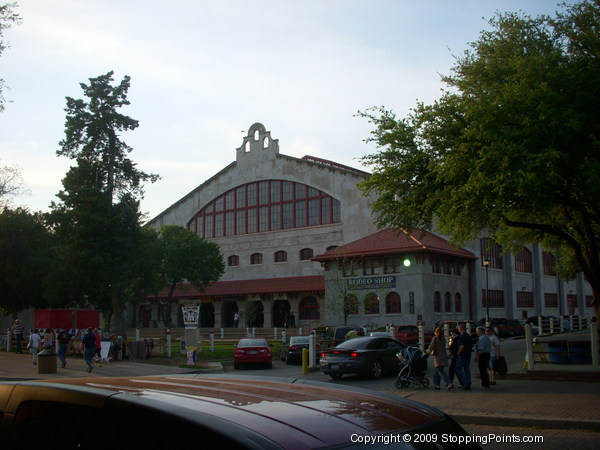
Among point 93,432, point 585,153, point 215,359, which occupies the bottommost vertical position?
point 215,359

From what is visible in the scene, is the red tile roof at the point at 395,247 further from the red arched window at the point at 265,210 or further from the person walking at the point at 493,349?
the person walking at the point at 493,349

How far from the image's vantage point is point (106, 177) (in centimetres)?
3975

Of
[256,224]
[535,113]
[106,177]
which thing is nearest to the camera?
[535,113]

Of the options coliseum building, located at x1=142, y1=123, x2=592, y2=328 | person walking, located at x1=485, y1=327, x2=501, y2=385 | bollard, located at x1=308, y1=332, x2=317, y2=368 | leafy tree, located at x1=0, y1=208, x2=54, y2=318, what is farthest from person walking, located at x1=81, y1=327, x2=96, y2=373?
coliseum building, located at x1=142, y1=123, x2=592, y2=328

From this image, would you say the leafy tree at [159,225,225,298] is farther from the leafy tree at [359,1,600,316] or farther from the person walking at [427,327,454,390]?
the person walking at [427,327,454,390]

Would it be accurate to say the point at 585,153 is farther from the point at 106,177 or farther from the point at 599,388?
the point at 106,177

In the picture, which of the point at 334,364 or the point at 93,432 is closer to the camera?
the point at 93,432

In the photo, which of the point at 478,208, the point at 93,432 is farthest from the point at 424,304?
the point at 93,432

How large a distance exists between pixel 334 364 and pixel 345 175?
40.4m

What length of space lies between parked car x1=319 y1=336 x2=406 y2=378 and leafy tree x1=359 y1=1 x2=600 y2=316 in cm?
488

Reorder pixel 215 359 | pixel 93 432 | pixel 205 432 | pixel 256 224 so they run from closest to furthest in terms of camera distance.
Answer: pixel 205 432 → pixel 93 432 → pixel 215 359 → pixel 256 224

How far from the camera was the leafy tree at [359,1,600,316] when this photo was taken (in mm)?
17688

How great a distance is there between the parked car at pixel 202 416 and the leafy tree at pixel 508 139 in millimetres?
15349

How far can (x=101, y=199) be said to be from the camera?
38.3 metres
